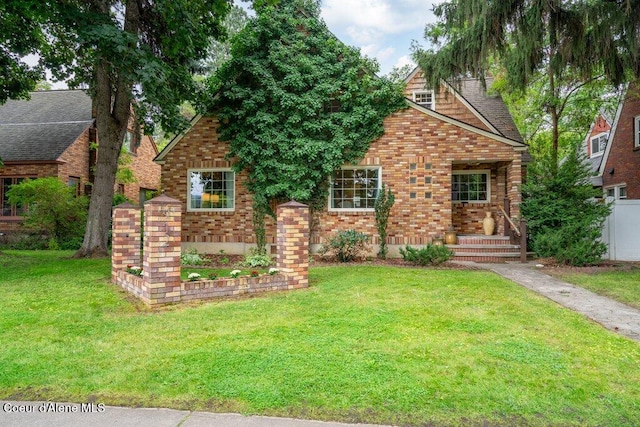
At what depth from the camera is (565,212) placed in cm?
991

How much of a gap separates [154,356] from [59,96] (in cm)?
2317

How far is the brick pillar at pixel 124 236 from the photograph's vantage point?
6.84m

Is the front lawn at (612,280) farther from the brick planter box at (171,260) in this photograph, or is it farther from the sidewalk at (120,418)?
the sidewalk at (120,418)

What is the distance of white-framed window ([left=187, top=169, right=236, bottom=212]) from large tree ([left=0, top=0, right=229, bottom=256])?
202cm

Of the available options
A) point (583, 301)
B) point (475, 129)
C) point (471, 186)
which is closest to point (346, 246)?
point (475, 129)

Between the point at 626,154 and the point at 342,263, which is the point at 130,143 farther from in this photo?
the point at 626,154

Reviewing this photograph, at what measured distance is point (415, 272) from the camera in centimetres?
801

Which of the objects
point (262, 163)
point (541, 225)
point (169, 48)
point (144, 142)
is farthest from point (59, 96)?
point (541, 225)

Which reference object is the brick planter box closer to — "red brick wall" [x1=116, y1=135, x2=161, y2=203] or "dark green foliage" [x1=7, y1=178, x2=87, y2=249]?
"dark green foliage" [x1=7, y1=178, x2=87, y2=249]

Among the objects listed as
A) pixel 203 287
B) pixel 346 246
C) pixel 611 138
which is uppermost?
pixel 611 138

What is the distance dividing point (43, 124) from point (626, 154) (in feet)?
88.1

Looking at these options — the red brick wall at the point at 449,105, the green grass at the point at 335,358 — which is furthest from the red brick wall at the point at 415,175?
the green grass at the point at 335,358

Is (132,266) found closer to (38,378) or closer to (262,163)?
(38,378)

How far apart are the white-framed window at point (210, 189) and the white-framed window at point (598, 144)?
66.1 ft
